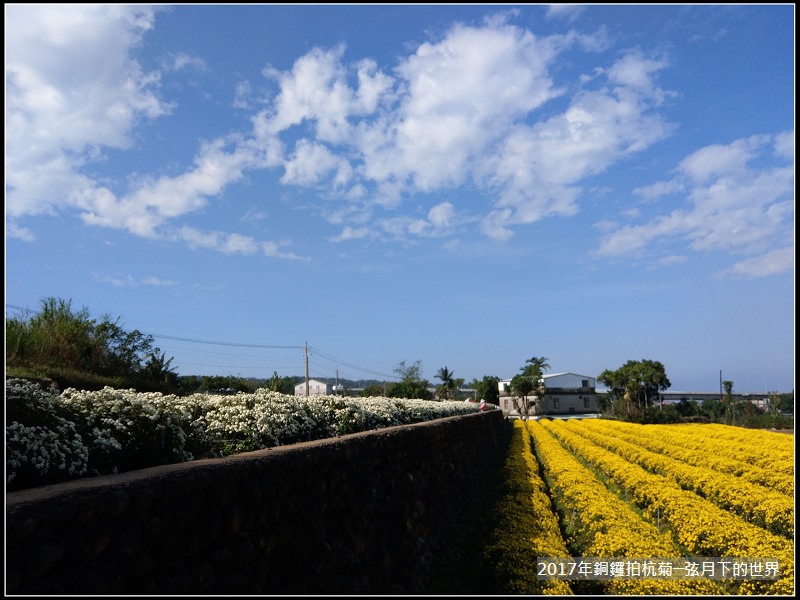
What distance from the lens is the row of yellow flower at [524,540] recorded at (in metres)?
6.31

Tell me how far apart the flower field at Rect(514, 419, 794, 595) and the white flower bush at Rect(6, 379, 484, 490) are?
418 cm

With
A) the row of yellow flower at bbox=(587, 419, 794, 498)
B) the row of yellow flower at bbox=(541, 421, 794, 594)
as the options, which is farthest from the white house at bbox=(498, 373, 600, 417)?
the row of yellow flower at bbox=(541, 421, 794, 594)

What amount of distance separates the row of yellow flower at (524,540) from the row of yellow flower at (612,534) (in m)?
0.34

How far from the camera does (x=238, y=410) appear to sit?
643 cm

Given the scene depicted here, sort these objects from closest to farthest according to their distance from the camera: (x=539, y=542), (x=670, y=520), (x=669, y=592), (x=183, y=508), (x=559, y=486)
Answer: (x=183, y=508) < (x=669, y=592) < (x=539, y=542) < (x=670, y=520) < (x=559, y=486)

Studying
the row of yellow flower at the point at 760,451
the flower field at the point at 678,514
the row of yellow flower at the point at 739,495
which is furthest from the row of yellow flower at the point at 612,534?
the row of yellow flower at the point at 760,451

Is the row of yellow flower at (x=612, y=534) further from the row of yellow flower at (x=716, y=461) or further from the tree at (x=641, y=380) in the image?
the tree at (x=641, y=380)

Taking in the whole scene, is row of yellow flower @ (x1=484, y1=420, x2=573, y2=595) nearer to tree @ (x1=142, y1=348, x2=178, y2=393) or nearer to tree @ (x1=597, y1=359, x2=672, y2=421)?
tree @ (x1=142, y1=348, x2=178, y2=393)

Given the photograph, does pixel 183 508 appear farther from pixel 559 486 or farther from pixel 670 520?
pixel 559 486

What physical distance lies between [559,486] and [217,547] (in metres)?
9.97

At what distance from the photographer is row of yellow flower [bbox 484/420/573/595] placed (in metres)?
6.31

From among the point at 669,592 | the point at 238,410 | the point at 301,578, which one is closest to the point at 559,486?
the point at 669,592

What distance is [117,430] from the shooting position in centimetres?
426

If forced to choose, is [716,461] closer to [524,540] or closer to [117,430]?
[524,540]
